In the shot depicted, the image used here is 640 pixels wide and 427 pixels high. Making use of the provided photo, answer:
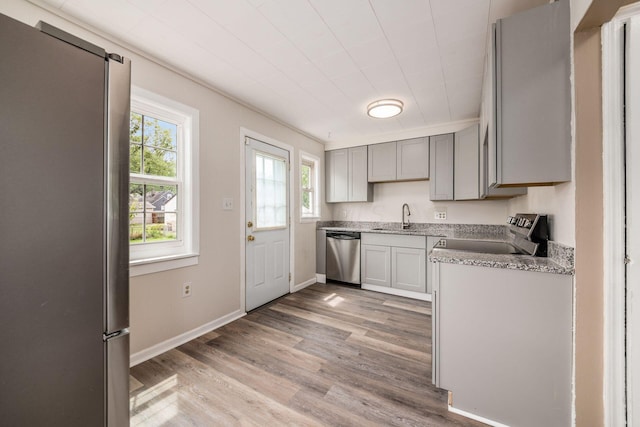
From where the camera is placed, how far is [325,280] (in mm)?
4160

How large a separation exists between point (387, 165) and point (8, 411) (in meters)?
3.98

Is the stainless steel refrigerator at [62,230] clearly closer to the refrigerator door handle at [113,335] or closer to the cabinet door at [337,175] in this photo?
the refrigerator door handle at [113,335]

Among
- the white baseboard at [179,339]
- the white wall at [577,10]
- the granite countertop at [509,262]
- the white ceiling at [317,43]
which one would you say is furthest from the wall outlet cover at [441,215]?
the white baseboard at [179,339]

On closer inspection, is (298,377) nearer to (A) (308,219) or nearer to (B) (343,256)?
(B) (343,256)

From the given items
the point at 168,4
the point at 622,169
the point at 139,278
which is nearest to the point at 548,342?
the point at 622,169

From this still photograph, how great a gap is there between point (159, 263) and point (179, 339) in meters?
0.70

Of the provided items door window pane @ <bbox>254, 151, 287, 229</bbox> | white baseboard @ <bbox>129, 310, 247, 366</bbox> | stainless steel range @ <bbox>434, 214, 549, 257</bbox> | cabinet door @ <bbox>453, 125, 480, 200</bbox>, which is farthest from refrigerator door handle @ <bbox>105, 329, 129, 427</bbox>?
cabinet door @ <bbox>453, 125, 480, 200</bbox>

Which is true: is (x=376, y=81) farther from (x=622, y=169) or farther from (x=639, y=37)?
(x=622, y=169)

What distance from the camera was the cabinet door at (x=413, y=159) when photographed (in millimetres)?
3670

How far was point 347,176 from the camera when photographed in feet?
14.1

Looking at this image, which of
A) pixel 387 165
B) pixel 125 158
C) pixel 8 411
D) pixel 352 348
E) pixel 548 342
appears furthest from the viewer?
pixel 387 165

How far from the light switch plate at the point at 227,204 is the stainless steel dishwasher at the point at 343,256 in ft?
6.15

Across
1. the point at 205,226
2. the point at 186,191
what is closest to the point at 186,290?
the point at 205,226

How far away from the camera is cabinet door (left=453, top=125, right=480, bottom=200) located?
321 cm
